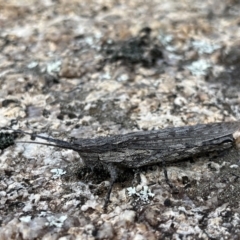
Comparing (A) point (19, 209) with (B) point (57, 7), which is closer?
(A) point (19, 209)

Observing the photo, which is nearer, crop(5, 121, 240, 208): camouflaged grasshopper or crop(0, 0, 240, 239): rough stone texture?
crop(0, 0, 240, 239): rough stone texture

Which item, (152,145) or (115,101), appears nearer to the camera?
(152,145)

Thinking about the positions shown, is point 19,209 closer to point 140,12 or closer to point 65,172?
point 65,172

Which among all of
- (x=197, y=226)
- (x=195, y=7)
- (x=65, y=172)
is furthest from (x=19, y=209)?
(x=195, y=7)

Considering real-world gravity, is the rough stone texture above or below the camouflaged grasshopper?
below

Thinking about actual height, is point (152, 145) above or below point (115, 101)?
above
